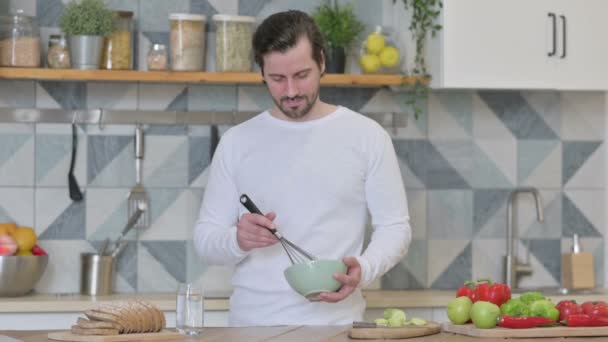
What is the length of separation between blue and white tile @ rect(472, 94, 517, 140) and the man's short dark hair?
1569 mm

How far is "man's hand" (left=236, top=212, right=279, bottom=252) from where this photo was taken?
2.49 metres

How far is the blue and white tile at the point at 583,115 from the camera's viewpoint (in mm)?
4234

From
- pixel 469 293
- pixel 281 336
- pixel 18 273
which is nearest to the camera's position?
pixel 281 336

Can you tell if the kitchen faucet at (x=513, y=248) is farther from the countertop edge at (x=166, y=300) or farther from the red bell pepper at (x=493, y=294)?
the red bell pepper at (x=493, y=294)

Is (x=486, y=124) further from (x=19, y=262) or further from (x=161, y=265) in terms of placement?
(x=19, y=262)

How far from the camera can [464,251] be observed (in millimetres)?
4145

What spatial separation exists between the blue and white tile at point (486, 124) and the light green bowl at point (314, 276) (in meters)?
1.89

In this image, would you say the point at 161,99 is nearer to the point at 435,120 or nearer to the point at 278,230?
the point at 435,120

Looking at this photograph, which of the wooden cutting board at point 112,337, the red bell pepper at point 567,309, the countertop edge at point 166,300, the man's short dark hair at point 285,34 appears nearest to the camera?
the wooden cutting board at point 112,337

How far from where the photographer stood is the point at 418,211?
411 cm

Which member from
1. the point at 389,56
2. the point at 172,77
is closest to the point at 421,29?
the point at 389,56

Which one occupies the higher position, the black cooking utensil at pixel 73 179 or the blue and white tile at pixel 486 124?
the blue and white tile at pixel 486 124

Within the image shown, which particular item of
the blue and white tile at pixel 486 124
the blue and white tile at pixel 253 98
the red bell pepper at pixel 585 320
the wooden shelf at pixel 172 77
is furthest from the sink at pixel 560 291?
the red bell pepper at pixel 585 320

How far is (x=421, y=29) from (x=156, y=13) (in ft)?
3.19
